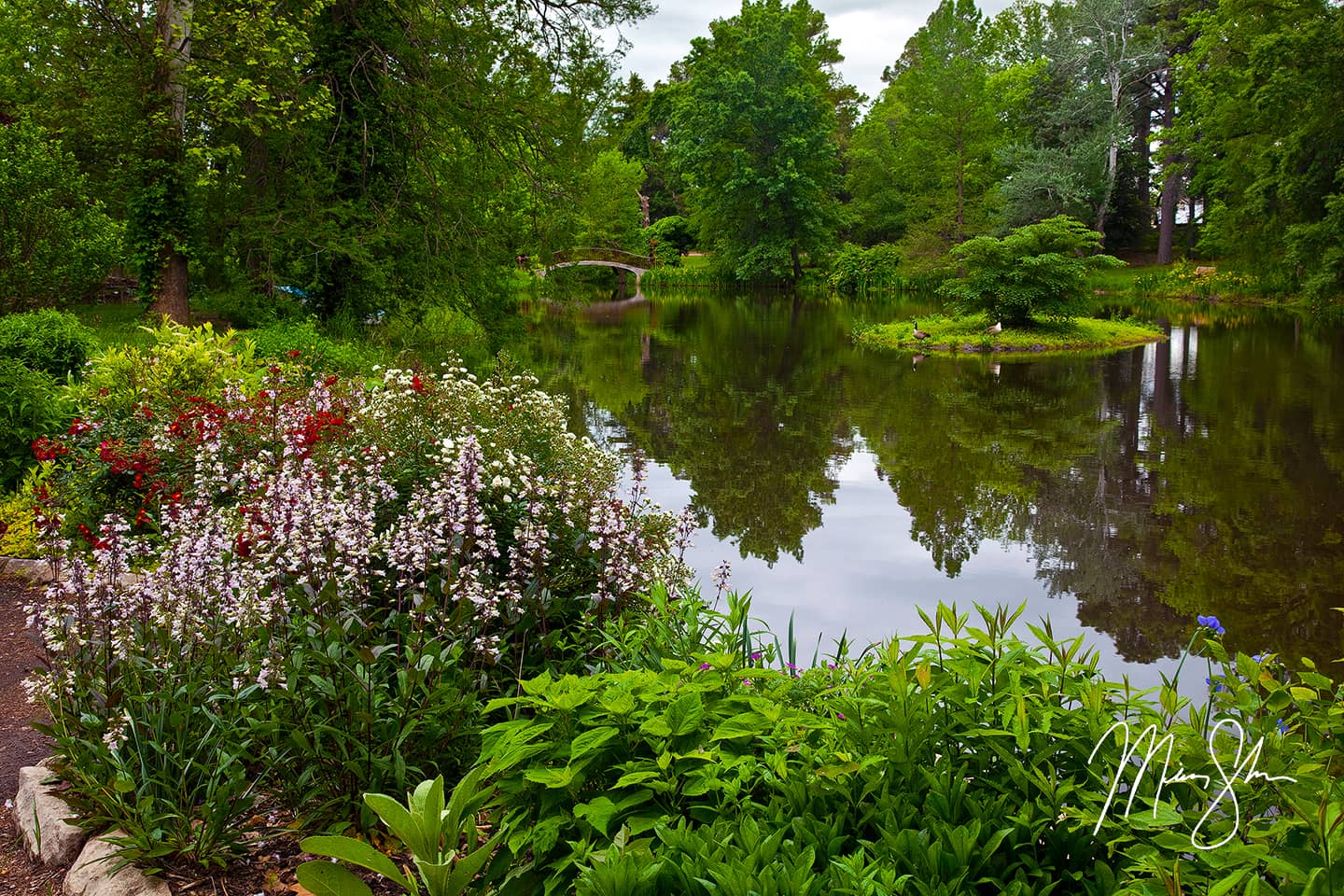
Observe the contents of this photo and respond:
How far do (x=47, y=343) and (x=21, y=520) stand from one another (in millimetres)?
2366

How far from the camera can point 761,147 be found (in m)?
46.0

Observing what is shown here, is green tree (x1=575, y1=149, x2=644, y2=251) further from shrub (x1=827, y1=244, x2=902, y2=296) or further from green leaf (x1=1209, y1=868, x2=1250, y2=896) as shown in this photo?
green leaf (x1=1209, y1=868, x2=1250, y2=896)

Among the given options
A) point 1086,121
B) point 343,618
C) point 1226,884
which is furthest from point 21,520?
point 1086,121

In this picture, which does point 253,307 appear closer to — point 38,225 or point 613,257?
point 38,225

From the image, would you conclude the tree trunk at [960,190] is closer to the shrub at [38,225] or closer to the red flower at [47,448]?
the shrub at [38,225]

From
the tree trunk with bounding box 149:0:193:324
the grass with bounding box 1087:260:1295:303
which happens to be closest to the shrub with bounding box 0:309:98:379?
the tree trunk with bounding box 149:0:193:324

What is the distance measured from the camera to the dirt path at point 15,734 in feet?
9.52

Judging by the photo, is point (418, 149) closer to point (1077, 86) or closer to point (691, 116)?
point (691, 116)

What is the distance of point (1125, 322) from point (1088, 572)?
2008 centimetres

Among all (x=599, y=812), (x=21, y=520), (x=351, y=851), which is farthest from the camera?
(x=21, y=520)

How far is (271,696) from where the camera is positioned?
120 inches

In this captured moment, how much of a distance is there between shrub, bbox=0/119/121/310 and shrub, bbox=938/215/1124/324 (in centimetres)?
1866

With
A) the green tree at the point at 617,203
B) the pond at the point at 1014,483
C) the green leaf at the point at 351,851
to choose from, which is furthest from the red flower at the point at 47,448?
the green tree at the point at 617,203

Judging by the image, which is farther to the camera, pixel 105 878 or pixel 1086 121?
pixel 1086 121
